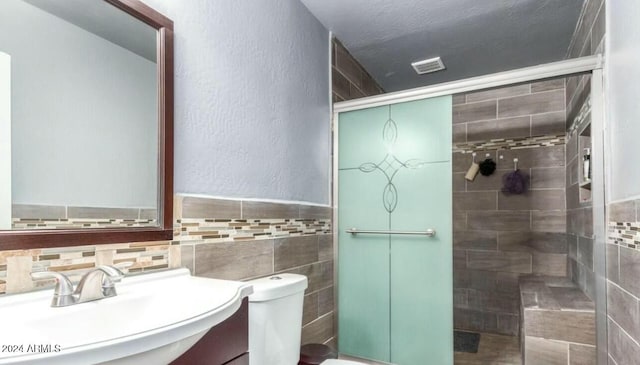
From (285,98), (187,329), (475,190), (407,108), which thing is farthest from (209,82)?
(475,190)

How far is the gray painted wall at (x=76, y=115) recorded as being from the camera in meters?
0.93

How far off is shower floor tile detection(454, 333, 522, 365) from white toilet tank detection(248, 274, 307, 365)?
1.69 metres

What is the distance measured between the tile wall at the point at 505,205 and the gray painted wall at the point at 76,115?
2831mm

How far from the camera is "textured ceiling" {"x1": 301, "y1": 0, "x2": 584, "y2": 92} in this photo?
214cm

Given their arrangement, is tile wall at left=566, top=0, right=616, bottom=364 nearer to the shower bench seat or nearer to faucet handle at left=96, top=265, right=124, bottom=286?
the shower bench seat

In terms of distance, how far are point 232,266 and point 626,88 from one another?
176cm

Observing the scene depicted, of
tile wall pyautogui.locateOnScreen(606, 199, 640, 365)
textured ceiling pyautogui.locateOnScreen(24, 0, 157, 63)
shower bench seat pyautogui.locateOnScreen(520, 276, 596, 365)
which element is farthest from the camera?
shower bench seat pyautogui.locateOnScreen(520, 276, 596, 365)

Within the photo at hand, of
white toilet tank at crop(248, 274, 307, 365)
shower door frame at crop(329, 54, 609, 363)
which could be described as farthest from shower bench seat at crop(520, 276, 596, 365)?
white toilet tank at crop(248, 274, 307, 365)

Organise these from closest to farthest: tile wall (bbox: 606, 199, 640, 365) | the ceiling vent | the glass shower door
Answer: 1. tile wall (bbox: 606, 199, 640, 365)
2. the glass shower door
3. the ceiling vent

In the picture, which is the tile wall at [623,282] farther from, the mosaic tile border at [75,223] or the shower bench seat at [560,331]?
the mosaic tile border at [75,223]

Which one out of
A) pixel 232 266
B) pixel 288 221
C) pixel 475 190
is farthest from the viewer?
pixel 475 190

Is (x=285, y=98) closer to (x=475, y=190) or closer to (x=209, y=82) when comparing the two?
(x=209, y=82)

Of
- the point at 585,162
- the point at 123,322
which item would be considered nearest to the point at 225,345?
the point at 123,322

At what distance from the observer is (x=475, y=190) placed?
3242mm
